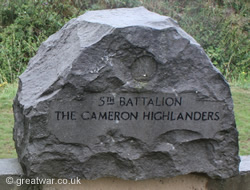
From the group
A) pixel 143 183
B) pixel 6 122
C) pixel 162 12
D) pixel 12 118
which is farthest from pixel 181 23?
pixel 143 183

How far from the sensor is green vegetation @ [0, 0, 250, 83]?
275 inches

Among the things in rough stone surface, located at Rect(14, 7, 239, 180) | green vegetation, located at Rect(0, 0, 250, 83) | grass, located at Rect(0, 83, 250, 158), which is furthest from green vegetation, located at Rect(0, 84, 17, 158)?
rough stone surface, located at Rect(14, 7, 239, 180)

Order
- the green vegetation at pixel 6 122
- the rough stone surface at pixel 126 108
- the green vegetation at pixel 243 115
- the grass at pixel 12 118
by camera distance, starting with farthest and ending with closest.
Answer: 1. the green vegetation at pixel 243 115
2. the grass at pixel 12 118
3. the green vegetation at pixel 6 122
4. the rough stone surface at pixel 126 108

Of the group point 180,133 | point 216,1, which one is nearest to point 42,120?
point 180,133

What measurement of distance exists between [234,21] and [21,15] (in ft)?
13.6

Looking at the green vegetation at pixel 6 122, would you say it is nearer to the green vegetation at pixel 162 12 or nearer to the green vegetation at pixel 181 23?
the green vegetation at pixel 181 23

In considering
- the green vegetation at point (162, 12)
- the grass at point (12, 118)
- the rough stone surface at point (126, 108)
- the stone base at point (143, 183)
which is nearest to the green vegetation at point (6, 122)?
the grass at point (12, 118)

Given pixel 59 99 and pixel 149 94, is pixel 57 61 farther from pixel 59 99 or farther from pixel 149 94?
pixel 149 94

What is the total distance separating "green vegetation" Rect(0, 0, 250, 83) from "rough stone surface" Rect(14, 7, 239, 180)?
11.6ft

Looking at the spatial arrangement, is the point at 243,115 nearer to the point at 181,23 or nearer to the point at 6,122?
the point at 6,122

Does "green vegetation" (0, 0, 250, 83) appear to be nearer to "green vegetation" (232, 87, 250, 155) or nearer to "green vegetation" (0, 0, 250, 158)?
"green vegetation" (0, 0, 250, 158)

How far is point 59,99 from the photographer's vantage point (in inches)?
111

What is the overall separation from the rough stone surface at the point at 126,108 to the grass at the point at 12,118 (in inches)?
48.1

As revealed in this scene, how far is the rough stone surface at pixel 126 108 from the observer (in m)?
2.82
